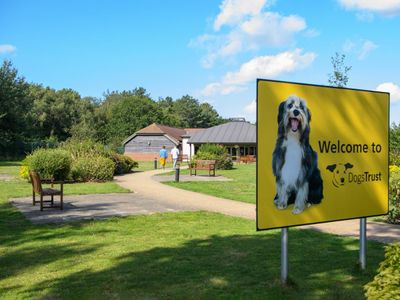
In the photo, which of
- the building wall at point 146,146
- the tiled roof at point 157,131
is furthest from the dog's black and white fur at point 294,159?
the tiled roof at point 157,131

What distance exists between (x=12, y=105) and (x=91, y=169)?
3006cm

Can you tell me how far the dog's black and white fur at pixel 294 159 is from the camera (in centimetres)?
490

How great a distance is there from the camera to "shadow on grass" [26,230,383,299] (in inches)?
195

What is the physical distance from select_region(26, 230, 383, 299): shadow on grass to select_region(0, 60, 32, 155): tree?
1690 inches

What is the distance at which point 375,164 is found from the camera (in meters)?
5.78

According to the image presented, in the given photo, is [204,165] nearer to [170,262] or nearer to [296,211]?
[170,262]

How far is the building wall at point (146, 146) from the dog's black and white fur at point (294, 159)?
58357 mm

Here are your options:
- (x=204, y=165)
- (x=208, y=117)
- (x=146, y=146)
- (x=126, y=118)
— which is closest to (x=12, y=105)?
(x=146, y=146)

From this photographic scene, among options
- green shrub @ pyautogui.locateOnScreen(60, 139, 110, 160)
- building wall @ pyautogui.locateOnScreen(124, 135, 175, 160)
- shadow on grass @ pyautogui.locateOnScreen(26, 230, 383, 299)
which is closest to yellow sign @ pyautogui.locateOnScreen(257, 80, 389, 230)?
shadow on grass @ pyautogui.locateOnScreen(26, 230, 383, 299)

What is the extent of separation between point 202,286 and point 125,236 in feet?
10.5

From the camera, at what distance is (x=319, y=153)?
5.18 meters

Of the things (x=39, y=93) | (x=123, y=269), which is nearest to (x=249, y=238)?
(x=123, y=269)

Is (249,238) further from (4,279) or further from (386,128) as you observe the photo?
(4,279)

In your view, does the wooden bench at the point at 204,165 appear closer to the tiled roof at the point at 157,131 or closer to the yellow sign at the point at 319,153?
the yellow sign at the point at 319,153
